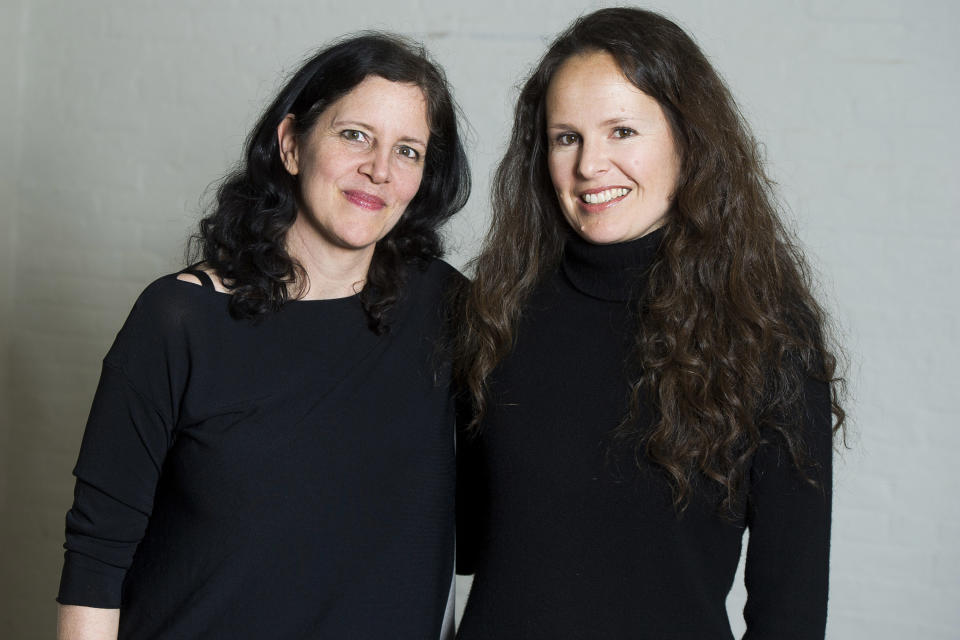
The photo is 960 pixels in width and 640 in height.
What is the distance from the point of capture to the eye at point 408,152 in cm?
182

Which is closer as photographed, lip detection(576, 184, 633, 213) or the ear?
lip detection(576, 184, 633, 213)

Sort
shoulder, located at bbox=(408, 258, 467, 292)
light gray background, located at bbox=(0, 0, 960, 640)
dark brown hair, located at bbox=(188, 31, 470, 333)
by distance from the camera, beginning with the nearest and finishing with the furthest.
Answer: dark brown hair, located at bbox=(188, 31, 470, 333), shoulder, located at bbox=(408, 258, 467, 292), light gray background, located at bbox=(0, 0, 960, 640)

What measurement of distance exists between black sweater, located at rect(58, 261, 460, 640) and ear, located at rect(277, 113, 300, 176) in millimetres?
288

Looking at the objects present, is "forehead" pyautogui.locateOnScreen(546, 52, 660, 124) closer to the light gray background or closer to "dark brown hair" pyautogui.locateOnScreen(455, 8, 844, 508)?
"dark brown hair" pyautogui.locateOnScreen(455, 8, 844, 508)

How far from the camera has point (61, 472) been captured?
138 inches

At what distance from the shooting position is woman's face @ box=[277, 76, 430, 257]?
1.75 meters

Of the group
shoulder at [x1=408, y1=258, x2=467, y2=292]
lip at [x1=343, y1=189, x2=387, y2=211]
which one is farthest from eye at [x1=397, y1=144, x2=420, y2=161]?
shoulder at [x1=408, y1=258, x2=467, y2=292]

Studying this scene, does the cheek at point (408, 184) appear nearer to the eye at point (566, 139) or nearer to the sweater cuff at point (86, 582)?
the eye at point (566, 139)

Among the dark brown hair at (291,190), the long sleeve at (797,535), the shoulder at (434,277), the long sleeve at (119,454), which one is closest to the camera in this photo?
the long sleeve at (797,535)

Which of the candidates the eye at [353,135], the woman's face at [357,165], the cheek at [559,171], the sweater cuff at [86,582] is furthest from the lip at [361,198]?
the sweater cuff at [86,582]

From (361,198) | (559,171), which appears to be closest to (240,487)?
(361,198)

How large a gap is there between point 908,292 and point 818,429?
1.44 metres

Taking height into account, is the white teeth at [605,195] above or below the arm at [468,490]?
above

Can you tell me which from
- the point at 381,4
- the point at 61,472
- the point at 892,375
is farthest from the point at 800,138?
the point at 61,472
